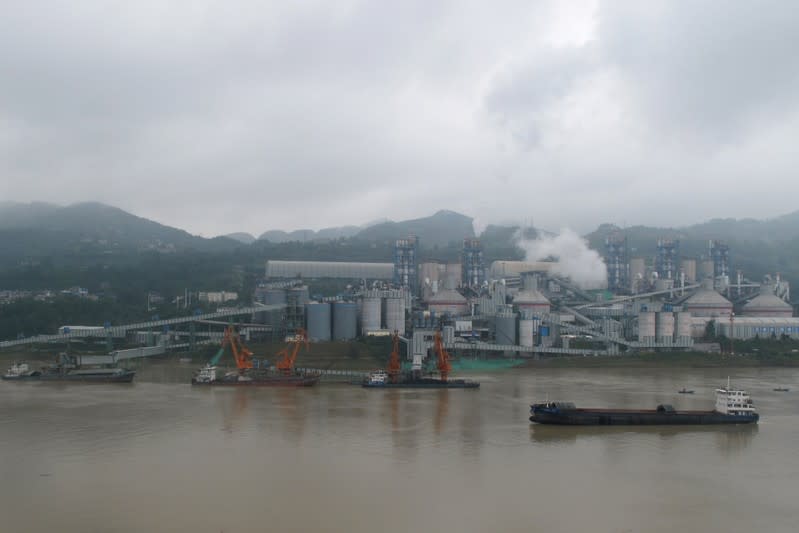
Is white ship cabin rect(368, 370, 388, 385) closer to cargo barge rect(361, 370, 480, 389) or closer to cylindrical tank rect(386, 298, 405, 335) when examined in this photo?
cargo barge rect(361, 370, 480, 389)

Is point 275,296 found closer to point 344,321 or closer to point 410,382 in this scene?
point 344,321

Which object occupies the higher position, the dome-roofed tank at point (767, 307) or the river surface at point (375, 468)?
the dome-roofed tank at point (767, 307)

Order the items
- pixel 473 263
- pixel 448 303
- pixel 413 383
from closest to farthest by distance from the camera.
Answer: pixel 413 383, pixel 448 303, pixel 473 263

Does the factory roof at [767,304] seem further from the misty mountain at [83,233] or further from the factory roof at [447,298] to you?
the misty mountain at [83,233]

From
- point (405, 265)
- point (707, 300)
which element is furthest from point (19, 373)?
point (707, 300)

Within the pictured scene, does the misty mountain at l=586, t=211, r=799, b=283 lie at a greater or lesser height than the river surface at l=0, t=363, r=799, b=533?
greater

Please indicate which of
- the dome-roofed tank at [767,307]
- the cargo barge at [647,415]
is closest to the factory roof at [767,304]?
the dome-roofed tank at [767,307]

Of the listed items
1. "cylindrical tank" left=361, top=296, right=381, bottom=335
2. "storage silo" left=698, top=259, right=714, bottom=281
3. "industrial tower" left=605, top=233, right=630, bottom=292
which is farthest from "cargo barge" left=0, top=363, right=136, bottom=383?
"storage silo" left=698, top=259, right=714, bottom=281
